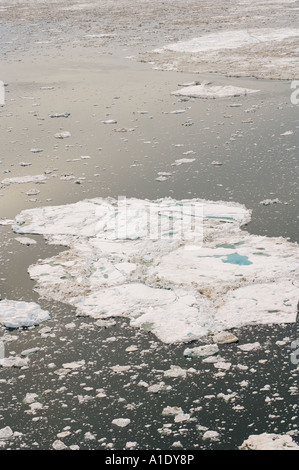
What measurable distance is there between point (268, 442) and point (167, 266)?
1.67 m

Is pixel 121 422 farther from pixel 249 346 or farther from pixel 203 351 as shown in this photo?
pixel 249 346

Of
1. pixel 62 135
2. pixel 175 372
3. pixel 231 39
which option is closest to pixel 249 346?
pixel 175 372

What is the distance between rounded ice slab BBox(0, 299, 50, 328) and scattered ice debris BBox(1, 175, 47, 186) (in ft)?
6.75

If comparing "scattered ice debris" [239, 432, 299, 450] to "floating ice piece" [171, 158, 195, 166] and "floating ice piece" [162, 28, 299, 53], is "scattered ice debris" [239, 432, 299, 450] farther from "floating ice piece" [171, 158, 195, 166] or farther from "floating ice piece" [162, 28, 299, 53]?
"floating ice piece" [162, 28, 299, 53]

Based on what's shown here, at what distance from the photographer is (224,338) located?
3.41 m

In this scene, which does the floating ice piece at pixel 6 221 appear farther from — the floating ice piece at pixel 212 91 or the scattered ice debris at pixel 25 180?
the floating ice piece at pixel 212 91

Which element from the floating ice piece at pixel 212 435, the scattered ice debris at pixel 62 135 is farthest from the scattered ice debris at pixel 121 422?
the scattered ice debris at pixel 62 135

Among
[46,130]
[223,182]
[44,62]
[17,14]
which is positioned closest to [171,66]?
[44,62]

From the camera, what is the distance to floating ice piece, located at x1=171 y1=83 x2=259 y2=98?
27.0 ft

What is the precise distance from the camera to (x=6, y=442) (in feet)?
9.21

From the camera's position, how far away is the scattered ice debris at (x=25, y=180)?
576 cm

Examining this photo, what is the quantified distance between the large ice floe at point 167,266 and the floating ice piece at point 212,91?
11.3 ft

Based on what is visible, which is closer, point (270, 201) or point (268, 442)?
point (268, 442)
